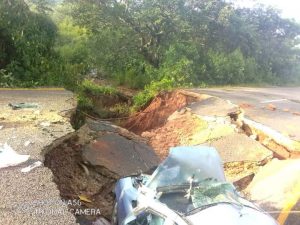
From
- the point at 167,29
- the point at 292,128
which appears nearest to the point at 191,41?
the point at 167,29

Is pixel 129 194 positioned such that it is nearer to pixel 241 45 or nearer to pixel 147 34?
pixel 147 34

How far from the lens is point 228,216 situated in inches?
139

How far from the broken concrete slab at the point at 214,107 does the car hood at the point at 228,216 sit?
6.16 m

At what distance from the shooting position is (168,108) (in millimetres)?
11766

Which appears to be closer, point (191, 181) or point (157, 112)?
point (191, 181)

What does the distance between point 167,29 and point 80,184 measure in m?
13.8

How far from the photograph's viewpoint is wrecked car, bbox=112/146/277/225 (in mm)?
3619

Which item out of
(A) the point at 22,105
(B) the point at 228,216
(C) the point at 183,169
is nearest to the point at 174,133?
(A) the point at 22,105

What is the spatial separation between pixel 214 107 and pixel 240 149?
288cm

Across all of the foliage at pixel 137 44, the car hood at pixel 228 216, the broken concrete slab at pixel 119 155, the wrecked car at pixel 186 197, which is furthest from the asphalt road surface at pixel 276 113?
the car hood at pixel 228 216

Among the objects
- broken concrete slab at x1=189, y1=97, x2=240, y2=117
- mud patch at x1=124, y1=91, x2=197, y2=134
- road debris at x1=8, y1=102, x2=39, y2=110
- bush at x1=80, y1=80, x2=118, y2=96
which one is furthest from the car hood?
bush at x1=80, y1=80, x2=118, y2=96

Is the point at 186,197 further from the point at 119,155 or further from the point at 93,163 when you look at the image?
the point at 119,155

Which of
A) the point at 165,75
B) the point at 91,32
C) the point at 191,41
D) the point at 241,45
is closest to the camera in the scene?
the point at 165,75

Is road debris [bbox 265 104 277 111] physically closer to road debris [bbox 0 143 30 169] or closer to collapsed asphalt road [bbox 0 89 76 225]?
collapsed asphalt road [bbox 0 89 76 225]
